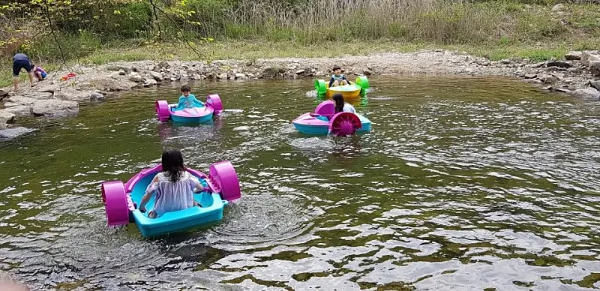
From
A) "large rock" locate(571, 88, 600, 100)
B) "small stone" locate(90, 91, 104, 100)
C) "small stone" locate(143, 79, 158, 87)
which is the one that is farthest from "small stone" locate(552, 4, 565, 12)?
"small stone" locate(90, 91, 104, 100)

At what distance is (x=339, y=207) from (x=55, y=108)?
916 centimetres

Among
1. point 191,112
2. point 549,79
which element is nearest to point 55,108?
point 191,112

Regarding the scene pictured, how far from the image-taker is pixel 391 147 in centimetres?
850

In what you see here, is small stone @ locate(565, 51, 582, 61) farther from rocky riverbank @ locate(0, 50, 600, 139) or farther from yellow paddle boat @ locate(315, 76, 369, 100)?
yellow paddle boat @ locate(315, 76, 369, 100)

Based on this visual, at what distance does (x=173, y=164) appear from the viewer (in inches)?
215

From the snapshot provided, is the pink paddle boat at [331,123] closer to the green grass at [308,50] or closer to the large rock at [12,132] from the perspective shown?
the large rock at [12,132]

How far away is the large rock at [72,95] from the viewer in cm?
1418

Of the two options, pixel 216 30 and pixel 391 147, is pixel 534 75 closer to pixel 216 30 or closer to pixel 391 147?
pixel 391 147

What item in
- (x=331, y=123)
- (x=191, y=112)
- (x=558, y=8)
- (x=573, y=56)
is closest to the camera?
(x=331, y=123)

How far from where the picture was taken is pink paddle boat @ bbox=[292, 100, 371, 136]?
9.14m

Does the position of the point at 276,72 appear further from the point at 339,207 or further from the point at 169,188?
the point at 169,188

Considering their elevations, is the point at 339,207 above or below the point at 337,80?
below

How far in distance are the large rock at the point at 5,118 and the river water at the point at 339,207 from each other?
1.23 m

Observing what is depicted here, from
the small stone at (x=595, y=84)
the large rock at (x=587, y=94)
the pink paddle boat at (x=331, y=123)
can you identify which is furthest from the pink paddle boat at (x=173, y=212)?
the small stone at (x=595, y=84)
